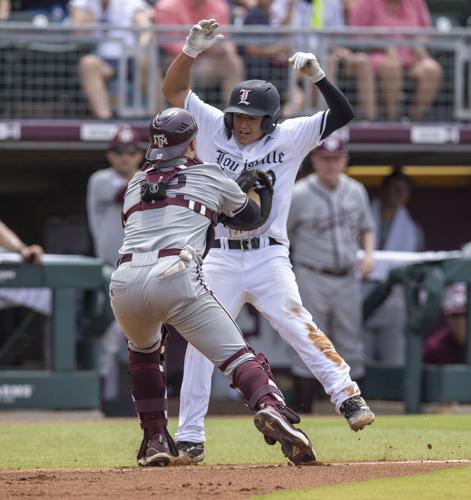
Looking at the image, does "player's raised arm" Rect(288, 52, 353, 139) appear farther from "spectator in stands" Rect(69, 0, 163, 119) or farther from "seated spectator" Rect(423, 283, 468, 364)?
"spectator in stands" Rect(69, 0, 163, 119)

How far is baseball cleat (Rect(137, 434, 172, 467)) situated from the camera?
596cm

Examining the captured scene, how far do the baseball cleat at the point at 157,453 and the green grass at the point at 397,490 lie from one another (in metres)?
1.11

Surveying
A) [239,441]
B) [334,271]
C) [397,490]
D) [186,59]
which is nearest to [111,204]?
[334,271]

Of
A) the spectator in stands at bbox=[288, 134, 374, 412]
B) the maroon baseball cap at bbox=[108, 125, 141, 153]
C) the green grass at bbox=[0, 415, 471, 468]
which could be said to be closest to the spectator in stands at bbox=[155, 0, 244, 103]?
the maroon baseball cap at bbox=[108, 125, 141, 153]

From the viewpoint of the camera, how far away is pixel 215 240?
6.55 meters

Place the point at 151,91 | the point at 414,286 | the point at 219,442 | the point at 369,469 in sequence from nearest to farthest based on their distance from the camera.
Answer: the point at 369,469, the point at 219,442, the point at 414,286, the point at 151,91

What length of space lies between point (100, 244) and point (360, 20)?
11.1 feet

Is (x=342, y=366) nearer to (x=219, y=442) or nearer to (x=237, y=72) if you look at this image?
(x=219, y=442)

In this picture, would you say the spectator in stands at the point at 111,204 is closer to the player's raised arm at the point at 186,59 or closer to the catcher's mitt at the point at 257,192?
the player's raised arm at the point at 186,59

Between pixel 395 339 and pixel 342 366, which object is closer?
pixel 342 366

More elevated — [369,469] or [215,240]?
[215,240]

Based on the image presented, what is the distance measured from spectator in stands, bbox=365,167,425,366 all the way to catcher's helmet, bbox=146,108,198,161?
5.37 meters

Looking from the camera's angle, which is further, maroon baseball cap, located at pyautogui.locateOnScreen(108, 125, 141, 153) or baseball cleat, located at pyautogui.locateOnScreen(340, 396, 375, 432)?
maroon baseball cap, located at pyautogui.locateOnScreen(108, 125, 141, 153)

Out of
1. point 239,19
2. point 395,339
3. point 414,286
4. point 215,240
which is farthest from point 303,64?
point 239,19
